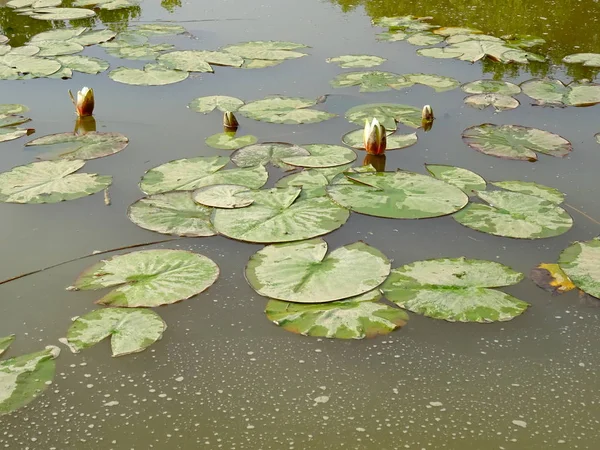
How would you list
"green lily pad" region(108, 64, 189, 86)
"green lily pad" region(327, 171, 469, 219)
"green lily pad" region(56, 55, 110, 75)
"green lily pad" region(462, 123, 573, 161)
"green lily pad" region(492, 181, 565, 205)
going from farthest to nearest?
"green lily pad" region(56, 55, 110, 75) < "green lily pad" region(108, 64, 189, 86) < "green lily pad" region(462, 123, 573, 161) < "green lily pad" region(492, 181, 565, 205) < "green lily pad" region(327, 171, 469, 219)

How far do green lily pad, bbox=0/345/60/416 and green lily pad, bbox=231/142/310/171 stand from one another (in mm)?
1451

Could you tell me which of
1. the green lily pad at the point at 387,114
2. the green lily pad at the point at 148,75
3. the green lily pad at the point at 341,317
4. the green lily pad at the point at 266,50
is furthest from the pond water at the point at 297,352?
the green lily pad at the point at 266,50

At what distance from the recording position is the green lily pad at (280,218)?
2637 millimetres

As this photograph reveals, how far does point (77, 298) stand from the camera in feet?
7.66

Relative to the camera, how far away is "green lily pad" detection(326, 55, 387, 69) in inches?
181

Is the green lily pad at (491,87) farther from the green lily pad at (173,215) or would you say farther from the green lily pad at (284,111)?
the green lily pad at (173,215)

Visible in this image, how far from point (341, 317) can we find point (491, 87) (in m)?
2.54

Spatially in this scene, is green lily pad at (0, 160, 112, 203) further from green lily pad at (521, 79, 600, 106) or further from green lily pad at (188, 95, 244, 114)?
green lily pad at (521, 79, 600, 106)

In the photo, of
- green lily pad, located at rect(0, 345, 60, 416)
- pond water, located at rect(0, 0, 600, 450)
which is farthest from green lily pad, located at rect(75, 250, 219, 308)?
green lily pad, located at rect(0, 345, 60, 416)

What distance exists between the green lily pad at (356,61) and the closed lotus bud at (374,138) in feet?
4.66

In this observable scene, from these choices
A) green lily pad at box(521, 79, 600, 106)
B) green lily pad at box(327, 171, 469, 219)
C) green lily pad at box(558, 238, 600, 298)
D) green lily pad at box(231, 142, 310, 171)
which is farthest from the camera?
green lily pad at box(521, 79, 600, 106)

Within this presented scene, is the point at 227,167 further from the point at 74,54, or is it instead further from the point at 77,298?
the point at 74,54

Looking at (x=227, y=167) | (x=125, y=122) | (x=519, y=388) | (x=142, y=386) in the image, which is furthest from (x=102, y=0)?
(x=519, y=388)

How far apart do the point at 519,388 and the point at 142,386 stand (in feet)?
3.64
